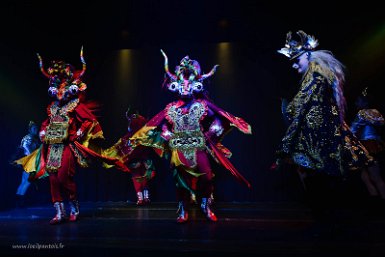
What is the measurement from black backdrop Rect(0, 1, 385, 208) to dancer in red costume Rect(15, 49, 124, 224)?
5.55ft

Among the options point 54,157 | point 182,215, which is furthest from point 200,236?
point 54,157

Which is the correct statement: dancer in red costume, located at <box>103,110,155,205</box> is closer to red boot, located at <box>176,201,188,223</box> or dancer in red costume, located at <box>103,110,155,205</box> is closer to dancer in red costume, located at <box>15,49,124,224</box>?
dancer in red costume, located at <box>15,49,124,224</box>

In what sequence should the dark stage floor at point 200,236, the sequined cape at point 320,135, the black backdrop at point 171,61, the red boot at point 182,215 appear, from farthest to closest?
1. the black backdrop at point 171,61
2. the red boot at point 182,215
3. the sequined cape at point 320,135
4. the dark stage floor at point 200,236

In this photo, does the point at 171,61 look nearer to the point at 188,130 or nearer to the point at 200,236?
the point at 188,130

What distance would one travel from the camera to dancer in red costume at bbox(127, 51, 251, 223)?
3463 mm

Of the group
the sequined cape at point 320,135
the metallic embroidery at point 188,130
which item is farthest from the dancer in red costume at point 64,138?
the sequined cape at point 320,135

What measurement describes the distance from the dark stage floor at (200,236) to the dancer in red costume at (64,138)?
41cm

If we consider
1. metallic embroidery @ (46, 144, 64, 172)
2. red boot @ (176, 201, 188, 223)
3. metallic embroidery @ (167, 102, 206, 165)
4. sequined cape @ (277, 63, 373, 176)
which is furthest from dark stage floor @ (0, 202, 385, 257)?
metallic embroidery @ (167, 102, 206, 165)

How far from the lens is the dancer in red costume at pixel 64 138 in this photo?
363cm

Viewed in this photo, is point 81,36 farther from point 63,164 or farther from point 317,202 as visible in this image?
point 317,202

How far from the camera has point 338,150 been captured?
2.58m

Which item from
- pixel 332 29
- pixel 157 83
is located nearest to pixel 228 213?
A: pixel 157 83

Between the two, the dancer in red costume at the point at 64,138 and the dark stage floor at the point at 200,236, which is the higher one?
the dancer in red costume at the point at 64,138

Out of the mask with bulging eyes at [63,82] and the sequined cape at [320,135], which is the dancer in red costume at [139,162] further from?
the sequined cape at [320,135]
